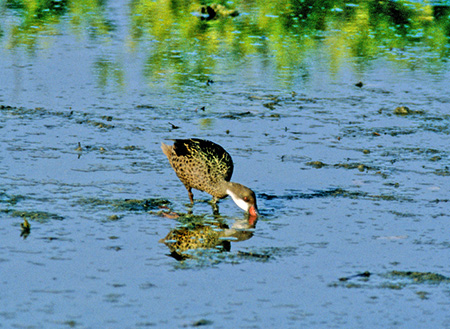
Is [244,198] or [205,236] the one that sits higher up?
[244,198]

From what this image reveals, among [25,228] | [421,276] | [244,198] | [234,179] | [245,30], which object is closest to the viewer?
[421,276]

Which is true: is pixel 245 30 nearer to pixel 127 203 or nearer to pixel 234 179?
pixel 234 179

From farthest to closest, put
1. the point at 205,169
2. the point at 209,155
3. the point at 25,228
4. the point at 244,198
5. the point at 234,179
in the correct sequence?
the point at 234,179, the point at 209,155, the point at 205,169, the point at 244,198, the point at 25,228

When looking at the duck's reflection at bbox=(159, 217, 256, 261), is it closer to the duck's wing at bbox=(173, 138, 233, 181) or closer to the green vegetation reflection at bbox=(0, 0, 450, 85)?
the duck's wing at bbox=(173, 138, 233, 181)

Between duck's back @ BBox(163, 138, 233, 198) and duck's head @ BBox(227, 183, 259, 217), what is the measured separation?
0.18m

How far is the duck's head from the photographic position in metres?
7.49

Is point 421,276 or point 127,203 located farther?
point 127,203

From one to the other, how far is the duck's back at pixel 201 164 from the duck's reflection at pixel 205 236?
1.98 feet

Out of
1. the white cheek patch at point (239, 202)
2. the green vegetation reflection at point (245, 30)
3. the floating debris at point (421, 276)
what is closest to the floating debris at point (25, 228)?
the white cheek patch at point (239, 202)

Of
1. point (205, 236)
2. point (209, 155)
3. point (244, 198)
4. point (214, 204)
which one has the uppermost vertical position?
point (209, 155)

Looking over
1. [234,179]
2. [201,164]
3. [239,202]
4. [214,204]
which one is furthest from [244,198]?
[234,179]

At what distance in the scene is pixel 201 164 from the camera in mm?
8109

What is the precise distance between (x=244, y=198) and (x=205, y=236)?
2.23ft

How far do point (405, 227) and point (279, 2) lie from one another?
1312 centimetres
